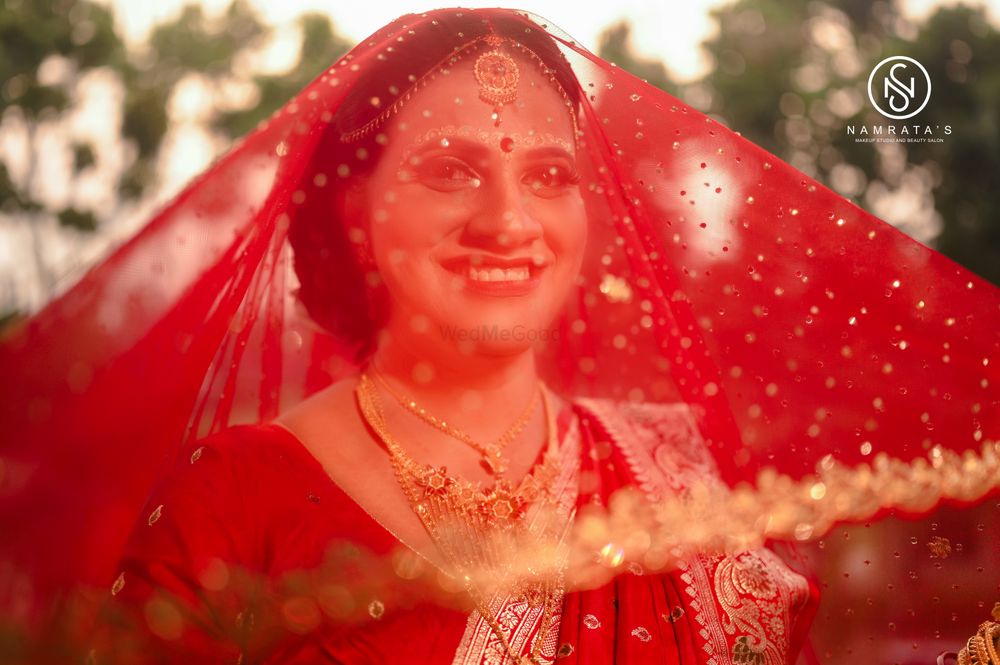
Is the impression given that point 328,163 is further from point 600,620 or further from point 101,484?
point 600,620

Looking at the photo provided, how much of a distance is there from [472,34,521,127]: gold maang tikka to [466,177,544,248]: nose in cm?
9

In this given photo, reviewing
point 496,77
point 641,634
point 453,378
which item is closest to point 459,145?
point 496,77

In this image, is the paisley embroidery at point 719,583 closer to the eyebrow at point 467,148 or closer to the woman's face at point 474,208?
the woman's face at point 474,208

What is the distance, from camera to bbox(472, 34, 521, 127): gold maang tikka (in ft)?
4.01

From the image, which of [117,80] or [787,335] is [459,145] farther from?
[117,80]

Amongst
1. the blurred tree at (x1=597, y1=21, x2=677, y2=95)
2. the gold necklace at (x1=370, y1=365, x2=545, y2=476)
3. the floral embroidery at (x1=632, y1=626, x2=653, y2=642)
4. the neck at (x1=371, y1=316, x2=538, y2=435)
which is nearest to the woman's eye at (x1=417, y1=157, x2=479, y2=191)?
the neck at (x1=371, y1=316, x2=538, y2=435)

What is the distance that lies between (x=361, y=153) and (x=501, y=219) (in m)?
0.24

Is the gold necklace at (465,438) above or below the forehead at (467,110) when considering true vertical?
below

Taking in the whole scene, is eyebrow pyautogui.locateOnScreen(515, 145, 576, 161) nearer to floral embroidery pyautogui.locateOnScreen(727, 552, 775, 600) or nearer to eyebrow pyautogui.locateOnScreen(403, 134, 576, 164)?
eyebrow pyautogui.locateOnScreen(403, 134, 576, 164)

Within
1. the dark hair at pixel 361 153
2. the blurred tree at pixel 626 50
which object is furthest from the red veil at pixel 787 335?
the blurred tree at pixel 626 50

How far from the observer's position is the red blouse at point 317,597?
1057 millimetres

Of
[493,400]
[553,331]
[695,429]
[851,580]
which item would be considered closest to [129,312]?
[493,400]

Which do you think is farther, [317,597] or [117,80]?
[117,80]

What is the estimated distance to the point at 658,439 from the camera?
59.7 inches
